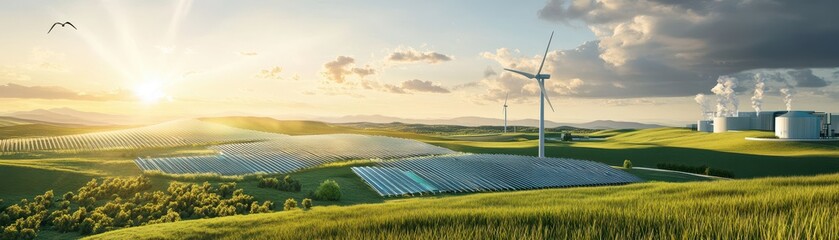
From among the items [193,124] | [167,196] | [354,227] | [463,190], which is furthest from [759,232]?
[193,124]

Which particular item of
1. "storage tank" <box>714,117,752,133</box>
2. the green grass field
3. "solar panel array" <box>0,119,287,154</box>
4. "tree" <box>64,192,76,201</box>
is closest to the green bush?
the green grass field

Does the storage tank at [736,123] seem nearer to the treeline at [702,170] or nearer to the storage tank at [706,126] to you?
the storage tank at [706,126]

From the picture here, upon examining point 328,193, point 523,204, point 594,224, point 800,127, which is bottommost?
point 328,193

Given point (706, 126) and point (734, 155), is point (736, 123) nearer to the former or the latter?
point (706, 126)

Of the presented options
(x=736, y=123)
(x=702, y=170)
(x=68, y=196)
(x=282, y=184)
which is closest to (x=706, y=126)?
(x=736, y=123)

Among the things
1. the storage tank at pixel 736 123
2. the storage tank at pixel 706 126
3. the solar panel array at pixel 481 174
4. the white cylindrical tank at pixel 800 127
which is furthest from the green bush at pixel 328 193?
the storage tank at pixel 706 126

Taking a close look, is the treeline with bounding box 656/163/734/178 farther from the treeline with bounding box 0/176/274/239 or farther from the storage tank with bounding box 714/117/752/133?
the storage tank with bounding box 714/117/752/133
